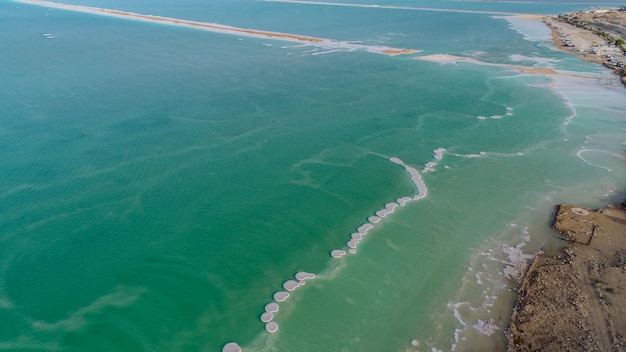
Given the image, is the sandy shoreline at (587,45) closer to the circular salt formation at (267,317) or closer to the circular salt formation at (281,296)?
the circular salt formation at (281,296)

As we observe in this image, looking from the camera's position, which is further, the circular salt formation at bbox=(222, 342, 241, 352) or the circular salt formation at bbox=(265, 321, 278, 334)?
the circular salt formation at bbox=(265, 321, 278, 334)

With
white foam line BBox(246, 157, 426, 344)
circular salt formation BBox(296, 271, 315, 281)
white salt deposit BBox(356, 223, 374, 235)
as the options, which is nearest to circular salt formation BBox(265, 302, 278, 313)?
white foam line BBox(246, 157, 426, 344)

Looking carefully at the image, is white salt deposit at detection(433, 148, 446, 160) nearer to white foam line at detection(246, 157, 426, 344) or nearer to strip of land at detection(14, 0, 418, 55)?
white foam line at detection(246, 157, 426, 344)

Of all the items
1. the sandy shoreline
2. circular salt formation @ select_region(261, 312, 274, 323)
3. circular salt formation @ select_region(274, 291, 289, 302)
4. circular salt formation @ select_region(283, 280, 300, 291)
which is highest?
the sandy shoreline

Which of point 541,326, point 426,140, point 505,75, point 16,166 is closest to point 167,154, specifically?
point 16,166

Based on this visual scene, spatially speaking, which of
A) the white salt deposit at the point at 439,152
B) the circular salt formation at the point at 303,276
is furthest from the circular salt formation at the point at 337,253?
the white salt deposit at the point at 439,152
